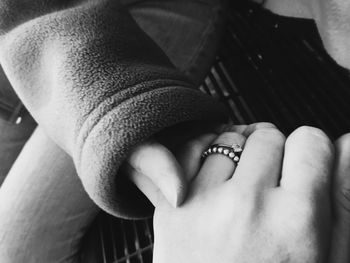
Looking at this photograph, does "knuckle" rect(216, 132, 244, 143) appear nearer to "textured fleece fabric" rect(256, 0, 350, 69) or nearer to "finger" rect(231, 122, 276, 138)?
"finger" rect(231, 122, 276, 138)

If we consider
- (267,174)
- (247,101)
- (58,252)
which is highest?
(267,174)

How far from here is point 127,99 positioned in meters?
0.33


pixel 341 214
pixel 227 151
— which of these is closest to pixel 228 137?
pixel 227 151

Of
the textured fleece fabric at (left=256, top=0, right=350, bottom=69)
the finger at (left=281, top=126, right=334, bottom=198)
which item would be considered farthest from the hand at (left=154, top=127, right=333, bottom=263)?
the textured fleece fabric at (left=256, top=0, right=350, bottom=69)

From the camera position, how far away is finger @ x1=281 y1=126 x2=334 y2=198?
0.26 metres

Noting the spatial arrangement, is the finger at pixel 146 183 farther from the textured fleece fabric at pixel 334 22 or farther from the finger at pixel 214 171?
the textured fleece fabric at pixel 334 22

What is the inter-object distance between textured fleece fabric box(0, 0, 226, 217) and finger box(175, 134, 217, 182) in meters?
0.03

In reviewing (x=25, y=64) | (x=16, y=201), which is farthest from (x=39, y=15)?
(x=16, y=201)

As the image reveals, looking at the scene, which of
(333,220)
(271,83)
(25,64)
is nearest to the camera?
(333,220)

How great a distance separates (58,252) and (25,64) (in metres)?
0.35

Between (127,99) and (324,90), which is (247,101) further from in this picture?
(127,99)

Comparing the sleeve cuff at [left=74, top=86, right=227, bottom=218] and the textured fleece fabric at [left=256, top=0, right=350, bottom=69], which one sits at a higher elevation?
the textured fleece fabric at [left=256, top=0, right=350, bottom=69]

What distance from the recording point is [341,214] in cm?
26

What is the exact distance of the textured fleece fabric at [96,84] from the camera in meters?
0.32
